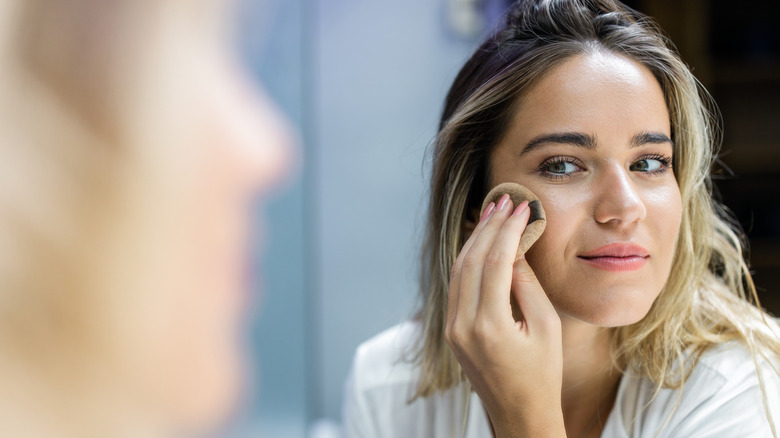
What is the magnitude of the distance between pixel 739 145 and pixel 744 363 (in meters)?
2.30

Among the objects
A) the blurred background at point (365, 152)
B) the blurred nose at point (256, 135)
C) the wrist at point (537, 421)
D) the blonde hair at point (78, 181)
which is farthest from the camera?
the blurred background at point (365, 152)

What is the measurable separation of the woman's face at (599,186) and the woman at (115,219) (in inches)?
20.4

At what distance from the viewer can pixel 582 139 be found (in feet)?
3.08

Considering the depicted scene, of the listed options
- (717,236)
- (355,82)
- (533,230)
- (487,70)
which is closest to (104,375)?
(533,230)

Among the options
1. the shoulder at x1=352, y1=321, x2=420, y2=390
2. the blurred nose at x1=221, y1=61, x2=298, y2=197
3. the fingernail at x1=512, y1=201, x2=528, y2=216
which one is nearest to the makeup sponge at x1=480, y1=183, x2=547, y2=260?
the fingernail at x1=512, y1=201, x2=528, y2=216

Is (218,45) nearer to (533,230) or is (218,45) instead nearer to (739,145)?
(533,230)

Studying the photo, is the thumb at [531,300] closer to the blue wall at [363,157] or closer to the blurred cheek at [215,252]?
the blurred cheek at [215,252]

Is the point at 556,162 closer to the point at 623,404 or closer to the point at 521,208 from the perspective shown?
the point at 521,208

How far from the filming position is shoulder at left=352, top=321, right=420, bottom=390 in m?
1.29

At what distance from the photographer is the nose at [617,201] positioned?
906mm

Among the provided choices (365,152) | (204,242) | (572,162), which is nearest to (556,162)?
(572,162)

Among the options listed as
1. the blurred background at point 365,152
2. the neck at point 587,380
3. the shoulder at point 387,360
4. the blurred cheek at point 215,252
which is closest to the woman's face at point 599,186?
the neck at point 587,380

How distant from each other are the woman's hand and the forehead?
0.15m

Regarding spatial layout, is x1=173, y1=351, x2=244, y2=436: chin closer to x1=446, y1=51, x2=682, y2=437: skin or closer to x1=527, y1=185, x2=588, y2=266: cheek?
x1=446, y1=51, x2=682, y2=437: skin
